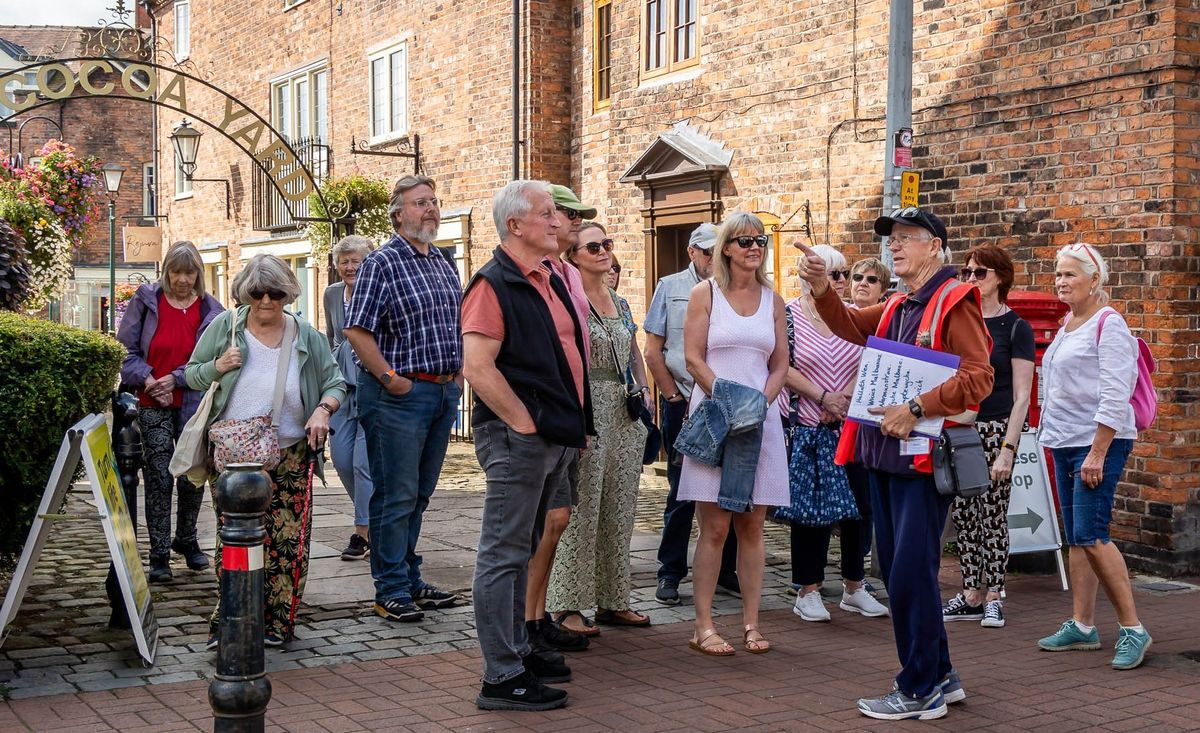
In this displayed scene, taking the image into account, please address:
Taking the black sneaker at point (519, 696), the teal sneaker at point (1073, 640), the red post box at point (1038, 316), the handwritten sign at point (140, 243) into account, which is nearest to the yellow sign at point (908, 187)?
the red post box at point (1038, 316)

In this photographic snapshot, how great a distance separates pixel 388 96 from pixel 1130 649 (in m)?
15.5

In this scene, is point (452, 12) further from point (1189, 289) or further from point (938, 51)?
point (1189, 289)

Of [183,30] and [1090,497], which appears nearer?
[1090,497]

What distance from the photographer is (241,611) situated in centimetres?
396

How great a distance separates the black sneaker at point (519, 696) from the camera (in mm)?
5211

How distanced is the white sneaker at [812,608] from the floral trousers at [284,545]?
101 inches

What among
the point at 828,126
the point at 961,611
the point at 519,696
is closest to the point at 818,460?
the point at 961,611

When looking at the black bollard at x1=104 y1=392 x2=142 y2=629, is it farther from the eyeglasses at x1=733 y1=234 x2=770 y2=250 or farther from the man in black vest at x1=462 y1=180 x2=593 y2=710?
the eyeglasses at x1=733 y1=234 x2=770 y2=250

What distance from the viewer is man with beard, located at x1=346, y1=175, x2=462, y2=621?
662cm

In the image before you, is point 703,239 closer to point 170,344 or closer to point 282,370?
point 282,370

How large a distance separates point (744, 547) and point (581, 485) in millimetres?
839

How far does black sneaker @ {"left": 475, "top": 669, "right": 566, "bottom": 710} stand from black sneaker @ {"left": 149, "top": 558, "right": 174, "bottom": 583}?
9.91ft

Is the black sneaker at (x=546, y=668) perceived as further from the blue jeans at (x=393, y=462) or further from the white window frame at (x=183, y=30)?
the white window frame at (x=183, y=30)

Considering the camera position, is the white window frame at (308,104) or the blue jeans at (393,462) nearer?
the blue jeans at (393,462)
